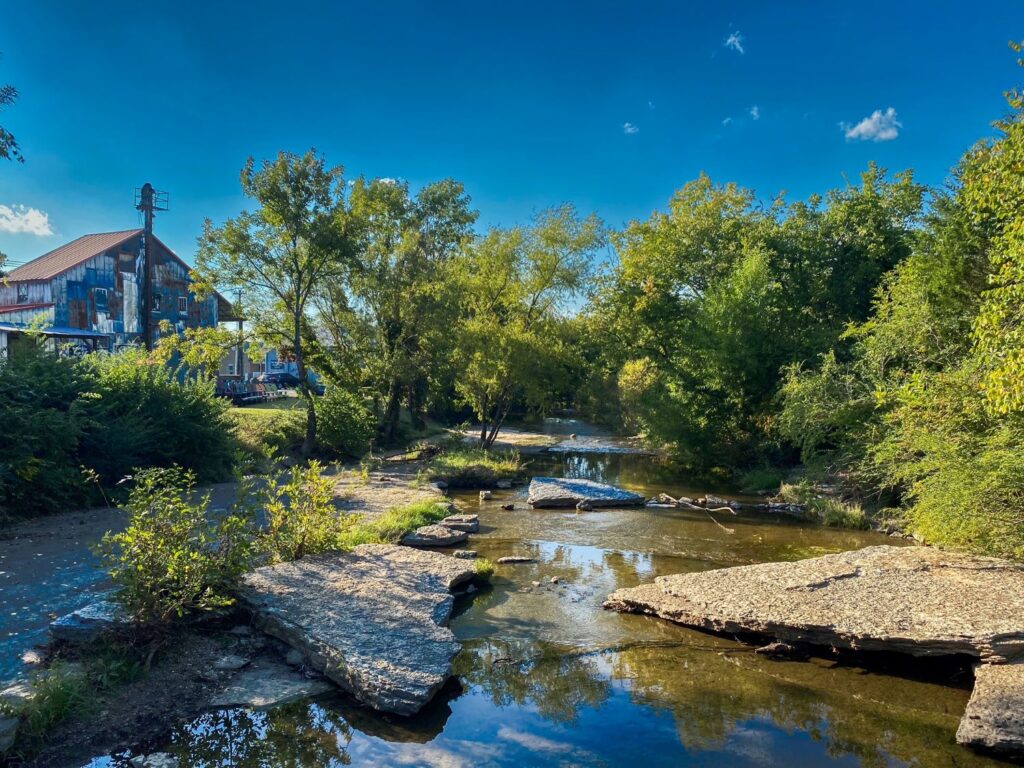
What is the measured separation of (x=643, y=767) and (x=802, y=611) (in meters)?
3.18

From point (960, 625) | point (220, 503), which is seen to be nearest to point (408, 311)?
point (220, 503)

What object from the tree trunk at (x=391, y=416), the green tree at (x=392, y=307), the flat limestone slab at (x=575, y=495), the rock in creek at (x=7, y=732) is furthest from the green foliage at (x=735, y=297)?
the rock in creek at (x=7, y=732)

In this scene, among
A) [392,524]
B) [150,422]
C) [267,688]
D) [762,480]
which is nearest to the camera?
[267,688]

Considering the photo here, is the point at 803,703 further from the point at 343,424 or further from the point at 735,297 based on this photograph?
the point at 343,424

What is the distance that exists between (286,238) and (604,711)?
16.1m

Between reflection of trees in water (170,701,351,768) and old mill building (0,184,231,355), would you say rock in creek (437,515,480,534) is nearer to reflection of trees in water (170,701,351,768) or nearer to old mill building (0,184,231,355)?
reflection of trees in water (170,701,351,768)

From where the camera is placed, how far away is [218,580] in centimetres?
635

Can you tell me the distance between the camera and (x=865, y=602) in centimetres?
720

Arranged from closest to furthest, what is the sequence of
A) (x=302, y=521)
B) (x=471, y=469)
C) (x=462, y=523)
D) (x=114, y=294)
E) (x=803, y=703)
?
(x=803, y=703), (x=302, y=521), (x=462, y=523), (x=471, y=469), (x=114, y=294)

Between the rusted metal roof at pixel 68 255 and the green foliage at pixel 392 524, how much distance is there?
88.9 feet

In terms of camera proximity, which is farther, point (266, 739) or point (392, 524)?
point (392, 524)

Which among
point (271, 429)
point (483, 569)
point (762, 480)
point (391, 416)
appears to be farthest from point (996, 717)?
point (391, 416)

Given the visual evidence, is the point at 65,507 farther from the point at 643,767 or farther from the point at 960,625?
the point at 960,625

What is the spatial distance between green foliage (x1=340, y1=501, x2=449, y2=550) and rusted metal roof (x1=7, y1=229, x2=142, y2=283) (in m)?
27.1
